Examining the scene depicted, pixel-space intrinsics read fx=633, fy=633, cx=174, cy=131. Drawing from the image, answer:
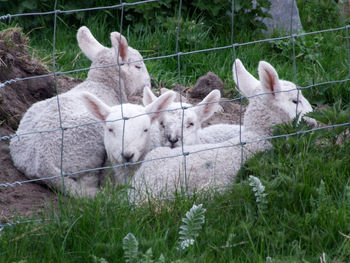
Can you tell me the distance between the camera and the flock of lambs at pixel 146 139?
4375 millimetres

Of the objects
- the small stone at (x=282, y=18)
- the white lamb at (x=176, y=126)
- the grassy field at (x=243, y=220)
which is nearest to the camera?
the grassy field at (x=243, y=220)

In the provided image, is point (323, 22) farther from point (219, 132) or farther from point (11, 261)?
point (11, 261)

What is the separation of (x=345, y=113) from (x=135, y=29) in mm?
3543

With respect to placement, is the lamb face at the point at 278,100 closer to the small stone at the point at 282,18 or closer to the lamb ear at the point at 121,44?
the lamb ear at the point at 121,44

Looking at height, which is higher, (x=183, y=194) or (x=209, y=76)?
(x=209, y=76)

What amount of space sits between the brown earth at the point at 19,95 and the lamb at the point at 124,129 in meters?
0.57

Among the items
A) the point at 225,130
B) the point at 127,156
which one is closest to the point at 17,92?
the point at 127,156

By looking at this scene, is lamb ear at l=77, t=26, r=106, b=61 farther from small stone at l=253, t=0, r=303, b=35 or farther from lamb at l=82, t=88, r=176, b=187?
small stone at l=253, t=0, r=303, b=35

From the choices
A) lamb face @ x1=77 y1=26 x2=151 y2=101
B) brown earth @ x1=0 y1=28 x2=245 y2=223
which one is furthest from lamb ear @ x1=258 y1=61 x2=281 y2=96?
lamb face @ x1=77 y1=26 x2=151 y2=101

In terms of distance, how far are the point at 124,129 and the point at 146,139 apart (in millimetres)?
323

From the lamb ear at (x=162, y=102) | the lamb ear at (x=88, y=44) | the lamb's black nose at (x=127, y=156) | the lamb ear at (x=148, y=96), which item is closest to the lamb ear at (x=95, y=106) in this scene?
the lamb ear at (x=162, y=102)

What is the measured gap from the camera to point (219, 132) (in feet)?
18.0

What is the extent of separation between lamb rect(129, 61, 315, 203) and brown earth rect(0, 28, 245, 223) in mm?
806

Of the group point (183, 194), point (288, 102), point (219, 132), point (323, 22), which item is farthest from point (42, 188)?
point (323, 22)
